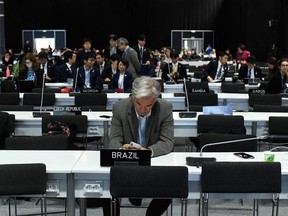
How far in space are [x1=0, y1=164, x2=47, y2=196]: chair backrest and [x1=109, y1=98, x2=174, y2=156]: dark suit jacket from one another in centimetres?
69

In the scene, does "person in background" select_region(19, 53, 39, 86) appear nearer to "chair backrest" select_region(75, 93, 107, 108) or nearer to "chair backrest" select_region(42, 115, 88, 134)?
"chair backrest" select_region(75, 93, 107, 108)

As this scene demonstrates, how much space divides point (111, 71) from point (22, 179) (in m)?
6.45

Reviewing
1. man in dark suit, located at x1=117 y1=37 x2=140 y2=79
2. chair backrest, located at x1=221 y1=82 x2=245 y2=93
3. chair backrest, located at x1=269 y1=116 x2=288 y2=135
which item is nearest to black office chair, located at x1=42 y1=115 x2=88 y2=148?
chair backrest, located at x1=269 y1=116 x2=288 y2=135

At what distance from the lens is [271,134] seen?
17.8 ft

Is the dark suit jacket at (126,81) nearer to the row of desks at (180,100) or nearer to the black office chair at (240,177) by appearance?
the row of desks at (180,100)

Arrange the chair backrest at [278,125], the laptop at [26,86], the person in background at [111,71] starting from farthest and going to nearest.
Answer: the person in background at [111,71], the laptop at [26,86], the chair backrest at [278,125]

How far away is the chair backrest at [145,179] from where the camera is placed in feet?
10.5

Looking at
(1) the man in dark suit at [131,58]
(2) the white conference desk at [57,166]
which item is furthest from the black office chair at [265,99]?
(2) the white conference desk at [57,166]

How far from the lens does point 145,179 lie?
3.21 metres

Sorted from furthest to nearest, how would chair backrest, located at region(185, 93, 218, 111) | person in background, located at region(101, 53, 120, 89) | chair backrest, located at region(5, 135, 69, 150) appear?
person in background, located at region(101, 53, 120, 89) < chair backrest, located at region(185, 93, 218, 111) < chair backrest, located at region(5, 135, 69, 150)

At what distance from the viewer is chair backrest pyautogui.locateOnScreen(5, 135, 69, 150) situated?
412 centimetres

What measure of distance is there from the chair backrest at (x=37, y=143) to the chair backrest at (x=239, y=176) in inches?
54.4

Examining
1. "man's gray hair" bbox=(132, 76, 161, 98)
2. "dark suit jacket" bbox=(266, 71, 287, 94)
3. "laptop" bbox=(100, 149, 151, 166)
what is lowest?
"laptop" bbox=(100, 149, 151, 166)

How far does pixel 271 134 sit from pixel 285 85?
266cm
